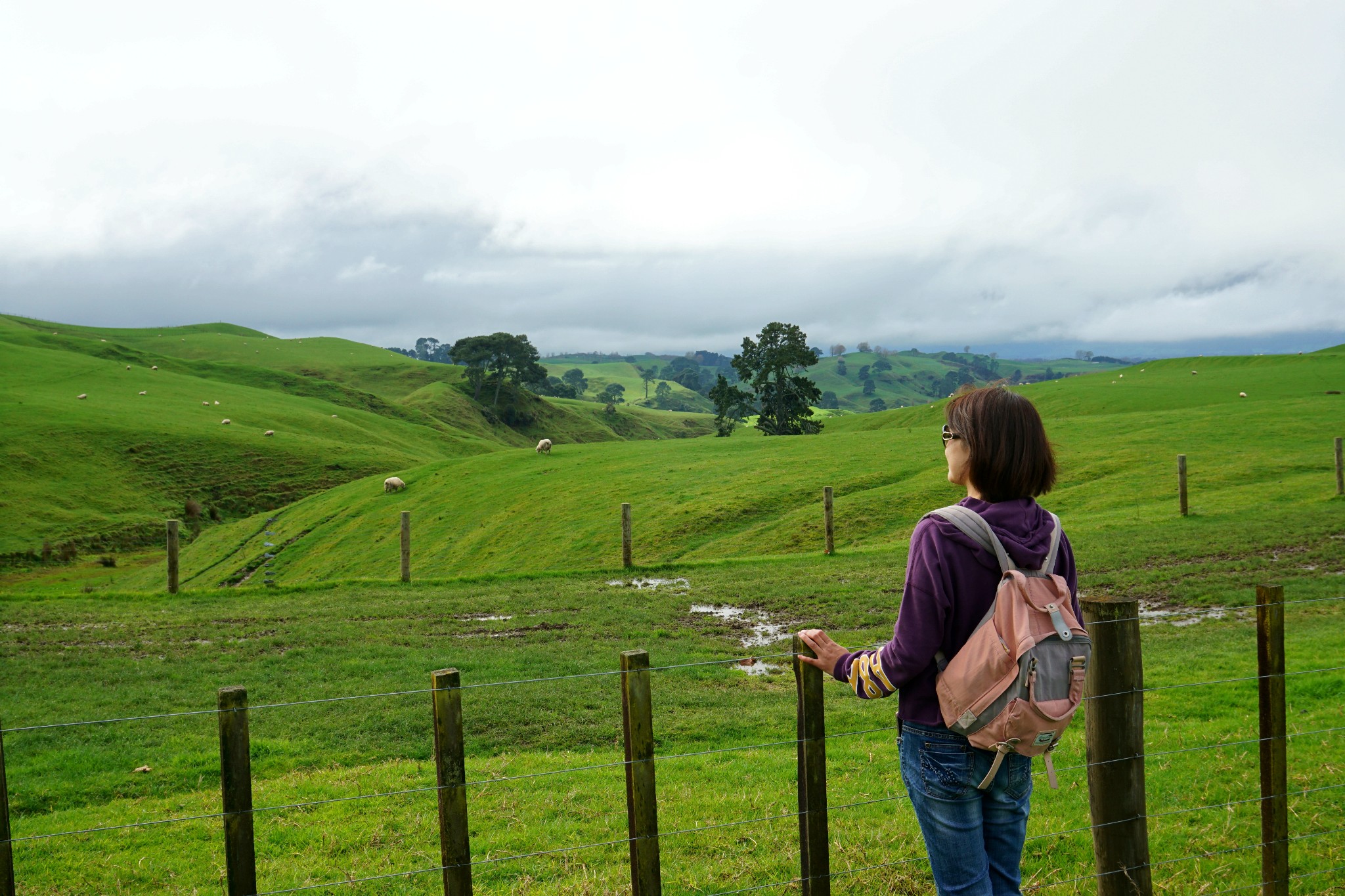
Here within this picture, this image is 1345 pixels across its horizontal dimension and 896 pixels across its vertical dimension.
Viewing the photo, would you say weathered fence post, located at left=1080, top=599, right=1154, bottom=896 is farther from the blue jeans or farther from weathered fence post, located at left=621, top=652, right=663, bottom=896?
weathered fence post, located at left=621, top=652, right=663, bottom=896

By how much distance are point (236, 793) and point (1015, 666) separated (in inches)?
122

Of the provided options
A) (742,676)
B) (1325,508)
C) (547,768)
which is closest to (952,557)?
(547,768)

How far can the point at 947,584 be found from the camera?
10.4ft

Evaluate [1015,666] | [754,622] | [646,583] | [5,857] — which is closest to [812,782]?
[1015,666]

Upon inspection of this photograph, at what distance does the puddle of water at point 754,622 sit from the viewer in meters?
15.4

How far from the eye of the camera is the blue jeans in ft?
10.9

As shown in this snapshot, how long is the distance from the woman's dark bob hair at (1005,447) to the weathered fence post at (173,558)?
2306 centimetres

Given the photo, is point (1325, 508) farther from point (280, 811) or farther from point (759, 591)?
point (280, 811)

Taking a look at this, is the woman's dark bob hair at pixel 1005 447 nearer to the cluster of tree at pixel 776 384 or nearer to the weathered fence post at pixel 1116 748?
the weathered fence post at pixel 1116 748

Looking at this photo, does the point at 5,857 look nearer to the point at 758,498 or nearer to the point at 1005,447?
the point at 1005,447

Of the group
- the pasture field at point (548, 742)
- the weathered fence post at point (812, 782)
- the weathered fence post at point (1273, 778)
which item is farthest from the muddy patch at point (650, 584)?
the weathered fence post at point (812, 782)

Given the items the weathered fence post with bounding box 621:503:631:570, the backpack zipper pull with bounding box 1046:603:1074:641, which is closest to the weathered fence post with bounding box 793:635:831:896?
the backpack zipper pull with bounding box 1046:603:1074:641

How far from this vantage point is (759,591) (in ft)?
65.3

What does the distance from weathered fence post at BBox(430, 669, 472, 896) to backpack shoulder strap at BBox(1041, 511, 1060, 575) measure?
2.39 meters
